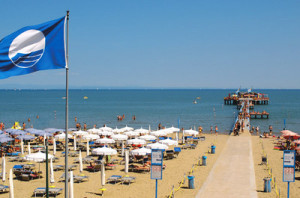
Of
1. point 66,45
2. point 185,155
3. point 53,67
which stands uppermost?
point 66,45

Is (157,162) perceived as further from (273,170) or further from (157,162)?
(273,170)

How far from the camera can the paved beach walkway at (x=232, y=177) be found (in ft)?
53.2

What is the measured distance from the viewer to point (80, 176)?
19.4 metres

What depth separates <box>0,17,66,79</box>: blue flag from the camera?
331 inches

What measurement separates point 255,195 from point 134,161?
10775 mm

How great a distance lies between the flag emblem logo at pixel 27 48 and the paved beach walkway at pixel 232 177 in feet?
34.1

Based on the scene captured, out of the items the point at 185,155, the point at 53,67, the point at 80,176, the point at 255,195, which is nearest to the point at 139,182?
the point at 80,176

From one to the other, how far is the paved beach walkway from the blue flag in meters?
10.2

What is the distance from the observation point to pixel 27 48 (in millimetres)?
8461

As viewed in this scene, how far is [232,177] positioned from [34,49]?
1407 centimetres

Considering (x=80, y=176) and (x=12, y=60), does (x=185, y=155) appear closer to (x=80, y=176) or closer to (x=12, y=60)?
(x=80, y=176)

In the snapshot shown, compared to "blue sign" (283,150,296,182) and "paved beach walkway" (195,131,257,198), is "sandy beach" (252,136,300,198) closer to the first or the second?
"paved beach walkway" (195,131,257,198)

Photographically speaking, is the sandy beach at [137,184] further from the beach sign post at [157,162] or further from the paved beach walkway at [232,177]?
the beach sign post at [157,162]

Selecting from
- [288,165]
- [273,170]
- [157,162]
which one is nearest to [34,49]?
[157,162]
